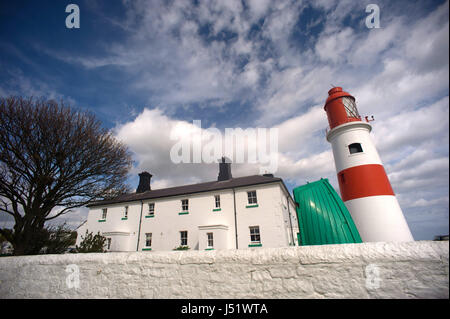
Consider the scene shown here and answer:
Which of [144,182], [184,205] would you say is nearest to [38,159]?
[184,205]

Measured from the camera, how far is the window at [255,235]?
51.4ft

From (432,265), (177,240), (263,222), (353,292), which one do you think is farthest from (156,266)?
(177,240)

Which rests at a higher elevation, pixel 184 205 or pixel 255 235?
pixel 184 205

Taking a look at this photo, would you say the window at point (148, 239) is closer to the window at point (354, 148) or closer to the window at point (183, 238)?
the window at point (183, 238)

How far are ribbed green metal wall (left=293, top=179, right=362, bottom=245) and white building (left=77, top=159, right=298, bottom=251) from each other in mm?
8040

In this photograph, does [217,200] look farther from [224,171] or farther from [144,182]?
[144,182]

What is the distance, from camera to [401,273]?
220cm

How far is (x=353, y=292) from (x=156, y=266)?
275 centimetres

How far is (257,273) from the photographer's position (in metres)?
2.62

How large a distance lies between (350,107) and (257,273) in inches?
548

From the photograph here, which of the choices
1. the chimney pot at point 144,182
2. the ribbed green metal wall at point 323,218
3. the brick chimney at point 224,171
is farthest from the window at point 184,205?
the ribbed green metal wall at point 323,218

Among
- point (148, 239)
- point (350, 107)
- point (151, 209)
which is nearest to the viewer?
point (350, 107)

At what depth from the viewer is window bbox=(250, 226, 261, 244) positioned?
15667 millimetres
